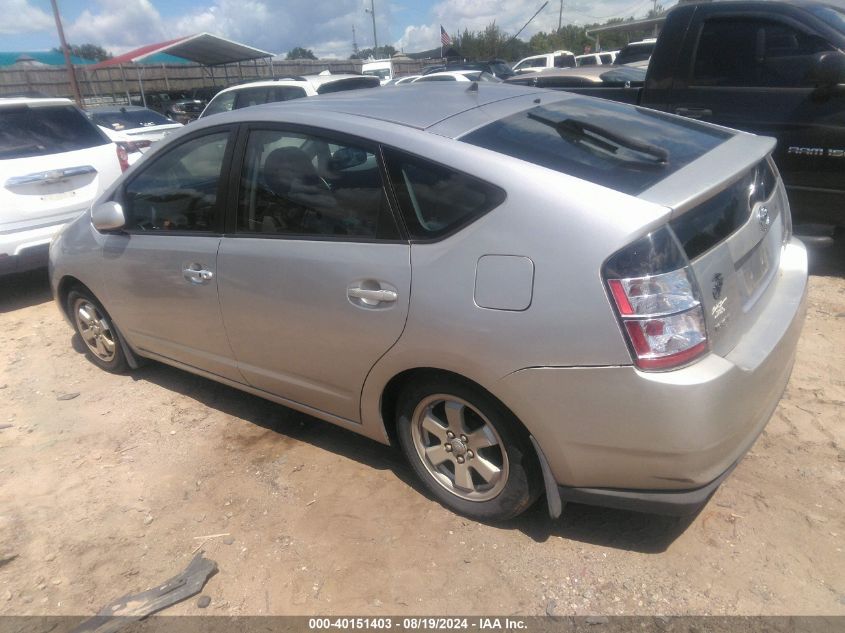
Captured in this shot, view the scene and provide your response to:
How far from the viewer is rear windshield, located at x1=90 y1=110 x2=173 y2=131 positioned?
11578 mm

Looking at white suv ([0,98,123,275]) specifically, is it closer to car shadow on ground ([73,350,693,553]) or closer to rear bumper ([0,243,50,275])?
rear bumper ([0,243,50,275])

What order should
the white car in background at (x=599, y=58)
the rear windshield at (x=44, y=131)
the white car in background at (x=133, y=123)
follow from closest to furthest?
the rear windshield at (x=44, y=131)
the white car in background at (x=133, y=123)
the white car in background at (x=599, y=58)

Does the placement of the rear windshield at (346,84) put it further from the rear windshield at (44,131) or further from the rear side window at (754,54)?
the rear side window at (754,54)

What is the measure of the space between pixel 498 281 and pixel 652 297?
1.63ft

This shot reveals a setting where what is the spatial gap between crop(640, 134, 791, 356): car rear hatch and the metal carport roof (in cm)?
2128

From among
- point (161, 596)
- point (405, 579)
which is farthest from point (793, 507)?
point (161, 596)

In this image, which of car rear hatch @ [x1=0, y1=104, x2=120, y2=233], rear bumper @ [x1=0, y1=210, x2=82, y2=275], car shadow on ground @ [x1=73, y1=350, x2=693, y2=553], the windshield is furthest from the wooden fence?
car shadow on ground @ [x1=73, y1=350, x2=693, y2=553]

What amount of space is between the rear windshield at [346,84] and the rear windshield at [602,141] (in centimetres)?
799

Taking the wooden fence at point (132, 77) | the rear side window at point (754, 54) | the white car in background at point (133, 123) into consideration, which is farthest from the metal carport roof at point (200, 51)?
the rear side window at point (754, 54)

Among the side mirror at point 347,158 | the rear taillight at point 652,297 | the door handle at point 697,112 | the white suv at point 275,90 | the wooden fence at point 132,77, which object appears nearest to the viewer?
the rear taillight at point 652,297

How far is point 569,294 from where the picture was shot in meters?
2.07

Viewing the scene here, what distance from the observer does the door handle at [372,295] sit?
2.49 metres

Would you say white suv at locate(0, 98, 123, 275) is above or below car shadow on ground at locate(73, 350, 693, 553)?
above

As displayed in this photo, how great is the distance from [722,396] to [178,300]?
2.65 metres
